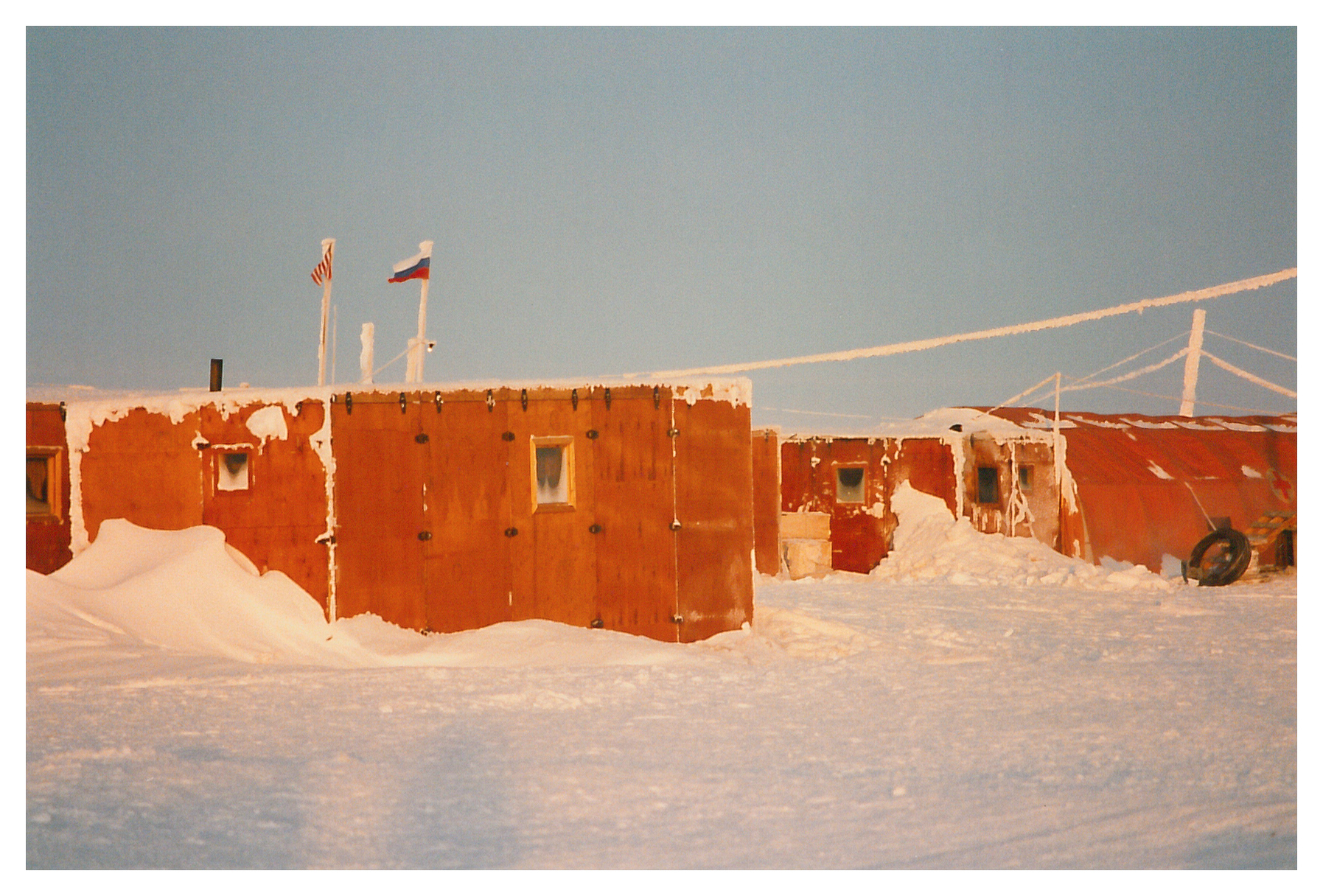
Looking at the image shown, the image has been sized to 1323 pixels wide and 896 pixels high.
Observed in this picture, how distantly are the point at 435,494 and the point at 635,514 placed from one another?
6.16ft

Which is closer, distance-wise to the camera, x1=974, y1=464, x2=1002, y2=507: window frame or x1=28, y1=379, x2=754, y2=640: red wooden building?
x1=28, y1=379, x2=754, y2=640: red wooden building

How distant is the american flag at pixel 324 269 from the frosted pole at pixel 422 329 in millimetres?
975

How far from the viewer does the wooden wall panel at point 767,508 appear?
1838cm

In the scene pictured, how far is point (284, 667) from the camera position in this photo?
8.91 m

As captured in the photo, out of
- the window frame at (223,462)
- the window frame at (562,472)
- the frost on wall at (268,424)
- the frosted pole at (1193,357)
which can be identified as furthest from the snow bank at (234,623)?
Result: the frosted pole at (1193,357)

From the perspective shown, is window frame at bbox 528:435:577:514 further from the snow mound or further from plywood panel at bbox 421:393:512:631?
the snow mound

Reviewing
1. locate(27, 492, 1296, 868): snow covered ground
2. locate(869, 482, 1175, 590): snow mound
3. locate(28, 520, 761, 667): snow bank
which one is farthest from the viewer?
locate(869, 482, 1175, 590): snow mound

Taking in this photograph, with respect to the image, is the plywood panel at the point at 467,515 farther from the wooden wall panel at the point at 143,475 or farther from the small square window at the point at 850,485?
the small square window at the point at 850,485

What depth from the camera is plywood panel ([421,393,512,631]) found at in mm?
10438

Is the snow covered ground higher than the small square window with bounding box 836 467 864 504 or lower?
lower

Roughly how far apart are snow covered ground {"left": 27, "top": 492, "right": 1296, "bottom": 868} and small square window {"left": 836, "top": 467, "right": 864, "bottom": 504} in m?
7.23

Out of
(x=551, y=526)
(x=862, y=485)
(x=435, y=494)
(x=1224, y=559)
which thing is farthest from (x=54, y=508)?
(x=1224, y=559)

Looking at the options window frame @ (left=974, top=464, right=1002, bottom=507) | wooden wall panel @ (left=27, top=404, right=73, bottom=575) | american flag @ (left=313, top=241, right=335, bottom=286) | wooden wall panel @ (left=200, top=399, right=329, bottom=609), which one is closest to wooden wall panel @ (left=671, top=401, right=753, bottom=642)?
wooden wall panel @ (left=200, top=399, right=329, bottom=609)

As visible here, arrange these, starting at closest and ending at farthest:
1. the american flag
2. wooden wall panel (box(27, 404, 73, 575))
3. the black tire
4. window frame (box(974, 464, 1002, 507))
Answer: wooden wall panel (box(27, 404, 73, 575))
the american flag
the black tire
window frame (box(974, 464, 1002, 507))
